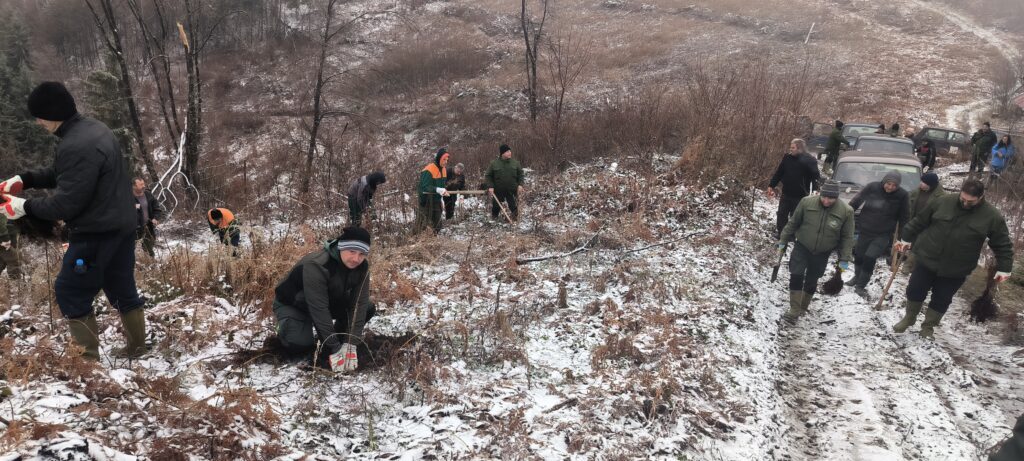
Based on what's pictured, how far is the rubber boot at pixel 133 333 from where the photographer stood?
3.92m

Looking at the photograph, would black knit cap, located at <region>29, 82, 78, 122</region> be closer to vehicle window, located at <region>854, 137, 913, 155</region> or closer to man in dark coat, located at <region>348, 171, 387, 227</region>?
man in dark coat, located at <region>348, 171, 387, 227</region>

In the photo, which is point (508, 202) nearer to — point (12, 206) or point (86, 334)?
point (86, 334)

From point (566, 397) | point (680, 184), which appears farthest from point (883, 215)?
point (566, 397)

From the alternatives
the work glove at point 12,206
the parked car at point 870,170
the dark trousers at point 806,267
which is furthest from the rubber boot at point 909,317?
the work glove at point 12,206

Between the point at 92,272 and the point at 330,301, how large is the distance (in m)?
1.53

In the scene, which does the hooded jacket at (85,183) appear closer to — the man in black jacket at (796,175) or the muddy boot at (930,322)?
the muddy boot at (930,322)

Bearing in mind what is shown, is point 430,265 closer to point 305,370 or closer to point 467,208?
point 305,370

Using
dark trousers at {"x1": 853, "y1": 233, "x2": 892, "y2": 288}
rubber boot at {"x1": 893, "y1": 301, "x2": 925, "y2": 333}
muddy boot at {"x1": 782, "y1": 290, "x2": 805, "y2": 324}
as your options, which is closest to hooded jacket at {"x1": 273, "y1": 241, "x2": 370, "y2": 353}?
muddy boot at {"x1": 782, "y1": 290, "x2": 805, "y2": 324}

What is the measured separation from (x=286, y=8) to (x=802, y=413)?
56405mm

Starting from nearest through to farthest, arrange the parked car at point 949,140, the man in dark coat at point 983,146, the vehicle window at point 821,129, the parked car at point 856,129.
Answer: the man in dark coat at point 983,146
the parked car at point 856,129
the vehicle window at point 821,129
the parked car at point 949,140

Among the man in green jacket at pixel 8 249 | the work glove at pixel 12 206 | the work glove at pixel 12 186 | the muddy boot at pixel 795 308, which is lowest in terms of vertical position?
the muddy boot at pixel 795 308

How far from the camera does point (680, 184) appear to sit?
10758mm

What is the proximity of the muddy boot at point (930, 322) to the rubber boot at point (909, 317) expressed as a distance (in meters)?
0.11

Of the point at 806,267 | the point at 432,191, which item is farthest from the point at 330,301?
the point at 806,267
